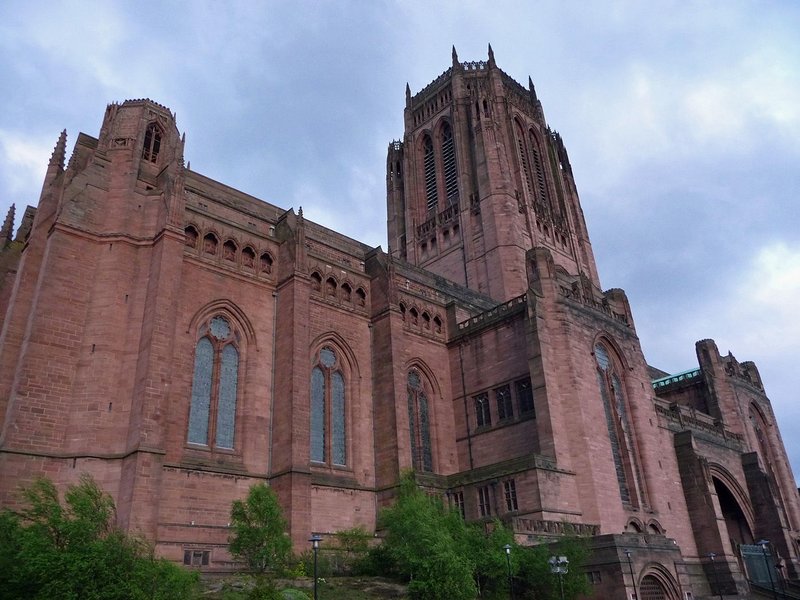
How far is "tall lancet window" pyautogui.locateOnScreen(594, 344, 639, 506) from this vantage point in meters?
34.6

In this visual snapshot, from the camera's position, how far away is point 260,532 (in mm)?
21094

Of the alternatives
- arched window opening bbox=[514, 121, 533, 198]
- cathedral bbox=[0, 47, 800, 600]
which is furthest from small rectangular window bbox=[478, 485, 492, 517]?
arched window opening bbox=[514, 121, 533, 198]

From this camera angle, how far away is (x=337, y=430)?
31547 millimetres

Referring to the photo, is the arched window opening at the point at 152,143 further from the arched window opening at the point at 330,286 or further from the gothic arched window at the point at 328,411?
the gothic arched window at the point at 328,411

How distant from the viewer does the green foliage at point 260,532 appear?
830 inches

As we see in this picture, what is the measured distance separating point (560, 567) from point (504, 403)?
43.8 ft

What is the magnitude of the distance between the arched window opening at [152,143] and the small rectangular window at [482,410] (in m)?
20.9

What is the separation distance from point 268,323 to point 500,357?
13.1 metres

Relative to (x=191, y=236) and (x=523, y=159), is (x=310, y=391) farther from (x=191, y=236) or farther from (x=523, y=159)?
(x=523, y=159)

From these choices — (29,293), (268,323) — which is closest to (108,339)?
(29,293)

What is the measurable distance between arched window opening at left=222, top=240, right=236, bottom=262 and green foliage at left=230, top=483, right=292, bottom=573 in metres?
12.2

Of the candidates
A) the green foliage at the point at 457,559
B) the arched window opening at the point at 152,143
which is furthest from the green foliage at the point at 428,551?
the arched window opening at the point at 152,143

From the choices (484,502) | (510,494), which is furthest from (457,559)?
(484,502)

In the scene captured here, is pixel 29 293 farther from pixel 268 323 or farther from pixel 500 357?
pixel 500 357
